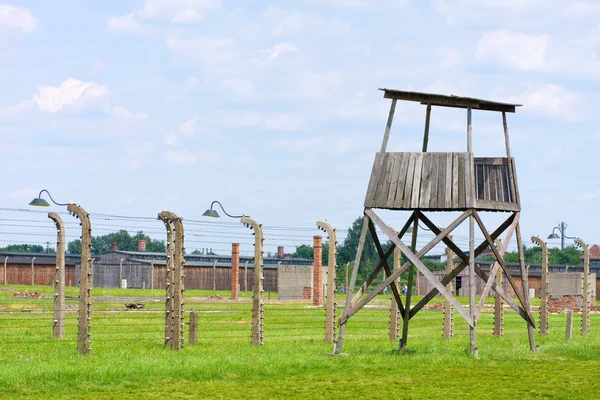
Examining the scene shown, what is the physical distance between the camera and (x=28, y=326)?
2834 centimetres

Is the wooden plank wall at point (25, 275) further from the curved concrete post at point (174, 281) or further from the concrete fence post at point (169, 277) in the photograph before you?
the curved concrete post at point (174, 281)

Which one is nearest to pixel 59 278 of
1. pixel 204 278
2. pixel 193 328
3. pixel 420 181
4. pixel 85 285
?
pixel 85 285

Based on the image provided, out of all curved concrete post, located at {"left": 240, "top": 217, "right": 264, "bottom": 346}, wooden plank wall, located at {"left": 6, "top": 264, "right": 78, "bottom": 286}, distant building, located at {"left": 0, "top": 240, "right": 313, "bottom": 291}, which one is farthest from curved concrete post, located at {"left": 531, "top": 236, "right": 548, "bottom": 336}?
wooden plank wall, located at {"left": 6, "top": 264, "right": 78, "bottom": 286}

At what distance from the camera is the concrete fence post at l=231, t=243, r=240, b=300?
61.0 m

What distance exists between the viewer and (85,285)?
1888 centimetres

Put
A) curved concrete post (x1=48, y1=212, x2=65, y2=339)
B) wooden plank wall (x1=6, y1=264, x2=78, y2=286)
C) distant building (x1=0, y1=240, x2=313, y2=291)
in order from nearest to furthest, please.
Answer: curved concrete post (x1=48, y1=212, x2=65, y2=339)
wooden plank wall (x1=6, y1=264, x2=78, y2=286)
distant building (x1=0, y1=240, x2=313, y2=291)

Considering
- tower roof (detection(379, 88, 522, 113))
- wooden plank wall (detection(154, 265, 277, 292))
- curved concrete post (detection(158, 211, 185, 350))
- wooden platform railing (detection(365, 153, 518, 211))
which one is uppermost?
tower roof (detection(379, 88, 522, 113))

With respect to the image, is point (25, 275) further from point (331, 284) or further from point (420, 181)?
point (420, 181)

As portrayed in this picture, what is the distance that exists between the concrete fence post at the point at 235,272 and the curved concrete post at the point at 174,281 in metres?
39.1

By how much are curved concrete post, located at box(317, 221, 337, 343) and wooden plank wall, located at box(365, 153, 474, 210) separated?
2.13 m

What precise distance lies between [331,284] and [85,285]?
6624 mm

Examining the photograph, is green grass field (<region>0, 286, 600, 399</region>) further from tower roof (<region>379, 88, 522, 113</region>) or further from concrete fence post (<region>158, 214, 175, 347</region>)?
tower roof (<region>379, 88, 522, 113</region>)

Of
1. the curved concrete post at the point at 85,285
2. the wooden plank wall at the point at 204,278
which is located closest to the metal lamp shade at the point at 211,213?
the curved concrete post at the point at 85,285

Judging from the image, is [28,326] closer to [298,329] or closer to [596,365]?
[298,329]
